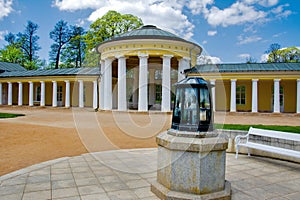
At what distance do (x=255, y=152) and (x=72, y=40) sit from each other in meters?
47.4

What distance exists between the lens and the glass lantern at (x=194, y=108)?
4031 millimetres

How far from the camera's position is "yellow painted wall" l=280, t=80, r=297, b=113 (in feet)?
87.1

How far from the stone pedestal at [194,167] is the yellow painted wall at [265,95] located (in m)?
26.2

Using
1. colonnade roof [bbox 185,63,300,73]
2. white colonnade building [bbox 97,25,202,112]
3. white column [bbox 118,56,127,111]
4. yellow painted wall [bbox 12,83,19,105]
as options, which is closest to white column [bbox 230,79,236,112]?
colonnade roof [bbox 185,63,300,73]

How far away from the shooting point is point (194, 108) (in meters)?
4.03

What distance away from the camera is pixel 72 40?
48.2m

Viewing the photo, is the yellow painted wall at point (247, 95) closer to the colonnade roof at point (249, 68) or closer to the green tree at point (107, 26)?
the colonnade roof at point (249, 68)

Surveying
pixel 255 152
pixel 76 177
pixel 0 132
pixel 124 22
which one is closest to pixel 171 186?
pixel 76 177

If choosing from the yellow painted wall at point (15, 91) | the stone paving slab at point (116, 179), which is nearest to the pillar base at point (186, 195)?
the stone paving slab at point (116, 179)

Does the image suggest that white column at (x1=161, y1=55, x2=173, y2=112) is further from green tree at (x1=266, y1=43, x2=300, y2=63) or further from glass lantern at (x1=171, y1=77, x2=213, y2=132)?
green tree at (x1=266, y1=43, x2=300, y2=63)

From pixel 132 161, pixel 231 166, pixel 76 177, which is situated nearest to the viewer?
pixel 76 177

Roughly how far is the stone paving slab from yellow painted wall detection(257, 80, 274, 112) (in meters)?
22.7

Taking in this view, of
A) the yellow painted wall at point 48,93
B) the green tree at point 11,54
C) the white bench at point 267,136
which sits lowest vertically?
the white bench at point 267,136

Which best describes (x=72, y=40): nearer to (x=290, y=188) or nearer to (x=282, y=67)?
(x=282, y=67)
